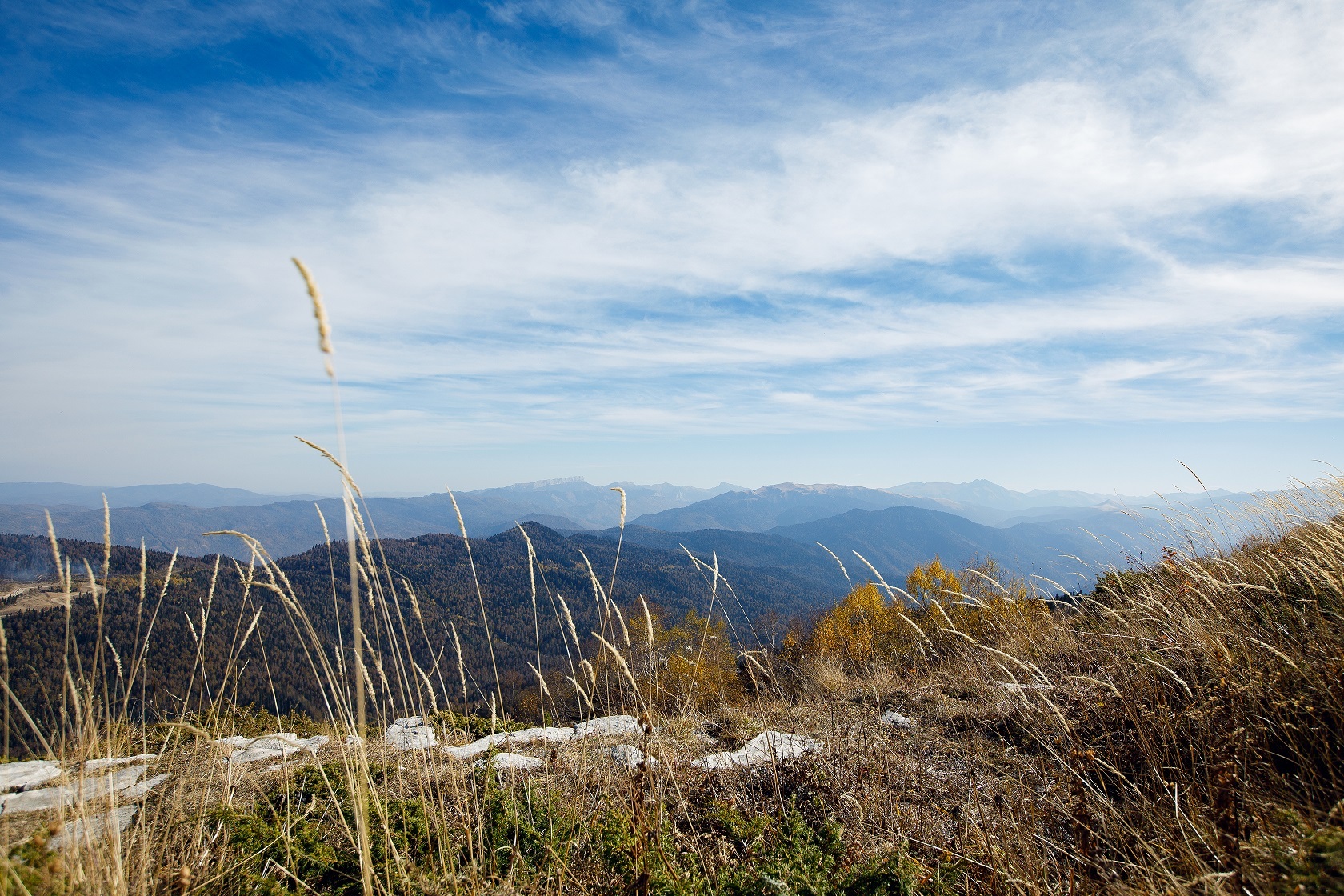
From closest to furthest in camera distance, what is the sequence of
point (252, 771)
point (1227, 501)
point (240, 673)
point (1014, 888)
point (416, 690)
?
point (1014, 888) → point (416, 690) → point (240, 673) → point (252, 771) → point (1227, 501)

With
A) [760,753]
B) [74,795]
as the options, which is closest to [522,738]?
[760,753]

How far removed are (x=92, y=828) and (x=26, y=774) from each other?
3.42m

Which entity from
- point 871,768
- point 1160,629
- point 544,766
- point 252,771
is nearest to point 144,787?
point 252,771

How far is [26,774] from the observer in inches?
178

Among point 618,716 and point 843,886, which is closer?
point 843,886

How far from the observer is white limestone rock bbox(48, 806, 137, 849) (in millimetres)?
1827

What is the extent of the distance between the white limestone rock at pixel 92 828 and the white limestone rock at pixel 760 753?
3.20m

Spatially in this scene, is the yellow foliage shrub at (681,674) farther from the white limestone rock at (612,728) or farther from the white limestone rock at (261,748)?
the white limestone rock at (261,748)

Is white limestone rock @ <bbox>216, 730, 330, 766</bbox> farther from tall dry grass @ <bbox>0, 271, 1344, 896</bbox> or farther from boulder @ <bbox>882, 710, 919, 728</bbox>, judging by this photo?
boulder @ <bbox>882, 710, 919, 728</bbox>

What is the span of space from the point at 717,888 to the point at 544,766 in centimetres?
257

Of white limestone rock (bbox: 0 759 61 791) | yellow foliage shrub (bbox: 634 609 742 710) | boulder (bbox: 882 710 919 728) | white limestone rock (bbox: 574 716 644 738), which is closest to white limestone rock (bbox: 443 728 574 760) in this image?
white limestone rock (bbox: 574 716 644 738)

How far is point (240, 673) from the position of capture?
3.38 meters

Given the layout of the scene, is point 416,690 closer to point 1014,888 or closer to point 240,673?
point 240,673

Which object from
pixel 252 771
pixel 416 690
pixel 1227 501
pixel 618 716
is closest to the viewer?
pixel 416 690
